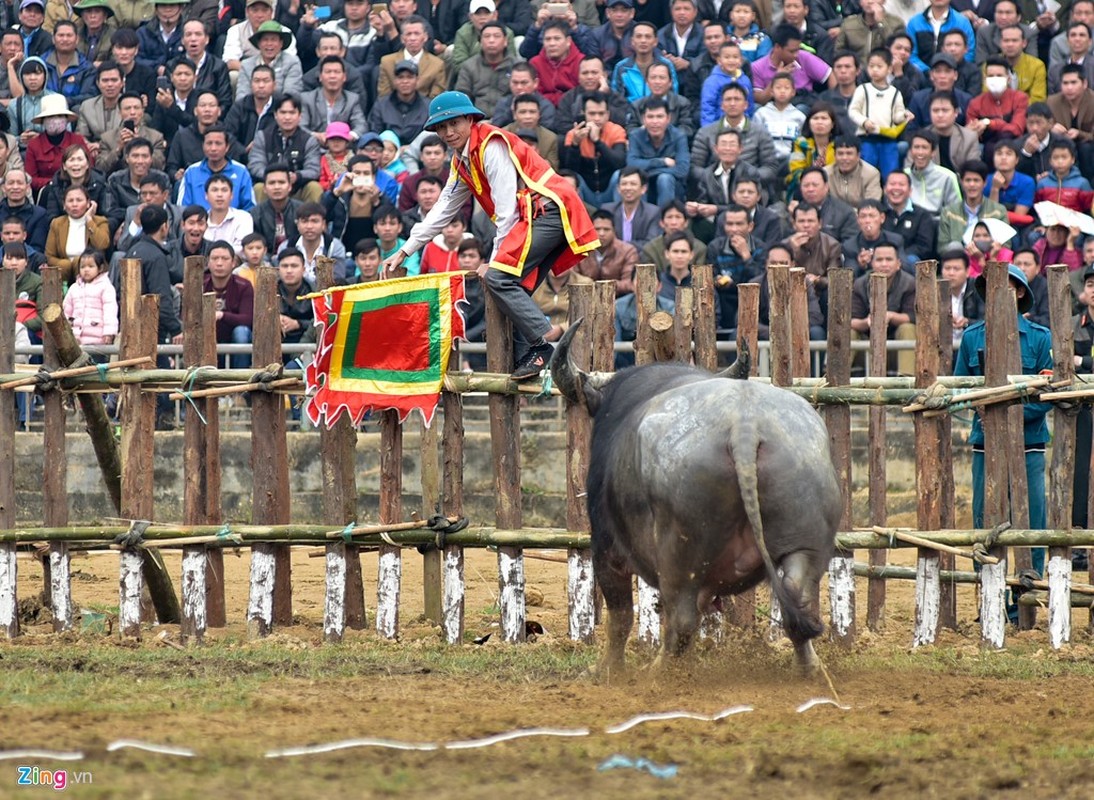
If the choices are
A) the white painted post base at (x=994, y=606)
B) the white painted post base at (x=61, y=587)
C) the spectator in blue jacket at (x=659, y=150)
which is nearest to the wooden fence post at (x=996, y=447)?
the white painted post base at (x=994, y=606)

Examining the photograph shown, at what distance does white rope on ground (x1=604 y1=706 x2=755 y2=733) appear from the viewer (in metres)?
7.06

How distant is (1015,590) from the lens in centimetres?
1033

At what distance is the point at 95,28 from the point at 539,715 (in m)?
14.7

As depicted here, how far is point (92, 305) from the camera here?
14.8 metres

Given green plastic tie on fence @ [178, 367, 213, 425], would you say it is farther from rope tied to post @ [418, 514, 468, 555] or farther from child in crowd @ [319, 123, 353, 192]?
child in crowd @ [319, 123, 353, 192]

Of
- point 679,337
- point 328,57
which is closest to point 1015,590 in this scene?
point 679,337

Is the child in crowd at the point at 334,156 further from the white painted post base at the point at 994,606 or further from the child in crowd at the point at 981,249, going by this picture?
the white painted post base at the point at 994,606

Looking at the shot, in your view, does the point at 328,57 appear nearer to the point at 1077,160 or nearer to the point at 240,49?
the point at 240,49

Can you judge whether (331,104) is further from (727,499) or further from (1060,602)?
(727,499)

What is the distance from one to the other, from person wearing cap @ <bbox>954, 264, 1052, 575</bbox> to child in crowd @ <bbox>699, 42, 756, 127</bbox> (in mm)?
6553

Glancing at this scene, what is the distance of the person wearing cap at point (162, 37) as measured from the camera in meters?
19.6

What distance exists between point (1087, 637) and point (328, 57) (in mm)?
10724

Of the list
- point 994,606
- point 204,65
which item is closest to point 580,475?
point 994,606

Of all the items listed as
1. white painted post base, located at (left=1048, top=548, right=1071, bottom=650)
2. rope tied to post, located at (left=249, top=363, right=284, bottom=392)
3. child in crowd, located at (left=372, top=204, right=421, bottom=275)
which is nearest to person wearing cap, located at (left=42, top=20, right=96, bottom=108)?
child in crowd, located at (left=372, top=204, right=421, bottom=275)
